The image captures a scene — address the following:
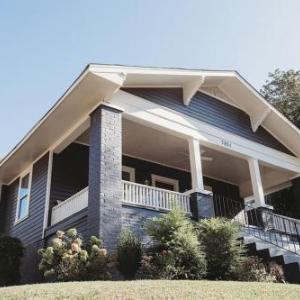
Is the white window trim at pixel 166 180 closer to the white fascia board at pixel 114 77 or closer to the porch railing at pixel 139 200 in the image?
the porch railing at pixel 139 200

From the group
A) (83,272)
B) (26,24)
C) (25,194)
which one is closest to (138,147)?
(25,194)

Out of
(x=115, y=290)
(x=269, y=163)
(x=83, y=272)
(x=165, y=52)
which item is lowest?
(x=115, y=290)

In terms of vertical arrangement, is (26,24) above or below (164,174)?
above

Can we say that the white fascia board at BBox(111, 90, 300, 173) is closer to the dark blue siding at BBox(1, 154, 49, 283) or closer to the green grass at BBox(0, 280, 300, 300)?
the dark blue siding at BBox(1, 154, 49, 283)

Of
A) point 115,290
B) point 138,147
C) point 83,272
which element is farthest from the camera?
point 138,147

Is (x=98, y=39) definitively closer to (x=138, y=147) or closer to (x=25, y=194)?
(x=138, y=147)

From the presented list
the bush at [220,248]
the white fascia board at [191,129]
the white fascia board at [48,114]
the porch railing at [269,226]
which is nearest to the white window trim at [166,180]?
the porch railing at [269,226]

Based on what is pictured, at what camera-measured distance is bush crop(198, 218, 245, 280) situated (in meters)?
9.35

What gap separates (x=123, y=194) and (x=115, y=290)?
4493 mm

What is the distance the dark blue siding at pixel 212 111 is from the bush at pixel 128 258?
15.5 ft

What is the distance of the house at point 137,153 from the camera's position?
406 inches

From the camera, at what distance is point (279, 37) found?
13.5 m

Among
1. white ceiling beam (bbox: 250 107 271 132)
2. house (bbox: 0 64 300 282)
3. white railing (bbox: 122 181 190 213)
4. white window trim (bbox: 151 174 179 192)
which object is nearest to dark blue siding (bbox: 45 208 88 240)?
house (bbox: 0 64 300 282)

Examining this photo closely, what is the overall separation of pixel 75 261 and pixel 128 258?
110 cm
